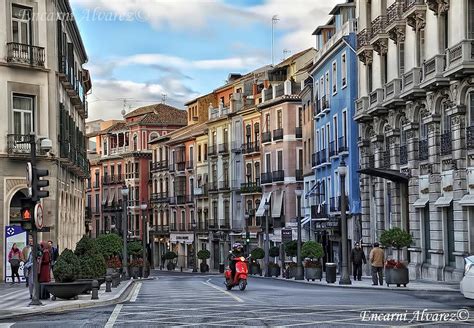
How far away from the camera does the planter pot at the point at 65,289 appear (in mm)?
26828

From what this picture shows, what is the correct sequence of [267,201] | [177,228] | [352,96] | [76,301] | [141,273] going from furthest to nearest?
1. [177,228]
2. [267,201]
3. [352,96]
4. [141,273]
5. [76,301]

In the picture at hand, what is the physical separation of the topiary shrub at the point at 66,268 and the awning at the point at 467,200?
15600mm

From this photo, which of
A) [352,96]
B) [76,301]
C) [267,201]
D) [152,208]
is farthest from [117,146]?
[76,301]

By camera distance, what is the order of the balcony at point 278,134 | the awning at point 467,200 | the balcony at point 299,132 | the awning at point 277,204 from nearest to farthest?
the awning at point 467,200 → the balcony at point 299,132 → the awning at point 277,204 → the balcony at point 278,134

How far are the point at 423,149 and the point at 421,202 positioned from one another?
7.35 ft

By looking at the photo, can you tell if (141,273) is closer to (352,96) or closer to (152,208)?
(352,96)

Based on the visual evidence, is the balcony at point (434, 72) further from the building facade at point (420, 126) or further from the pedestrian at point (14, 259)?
the pedestrian at point (14, 259)

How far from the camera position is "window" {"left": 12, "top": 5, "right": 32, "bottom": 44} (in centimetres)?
4203

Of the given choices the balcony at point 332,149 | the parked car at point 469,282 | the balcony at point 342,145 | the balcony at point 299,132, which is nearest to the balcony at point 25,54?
the balcony at point 342,145

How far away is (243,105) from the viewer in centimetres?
9412

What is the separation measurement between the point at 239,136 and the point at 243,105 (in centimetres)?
289

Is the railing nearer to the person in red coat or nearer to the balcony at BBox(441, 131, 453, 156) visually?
the balcony at BBox(441, 131, 453, 156)

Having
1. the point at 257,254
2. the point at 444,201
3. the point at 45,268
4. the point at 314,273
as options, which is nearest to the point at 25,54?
the point at 314,273

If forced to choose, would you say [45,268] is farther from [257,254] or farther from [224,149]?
[224,149]
